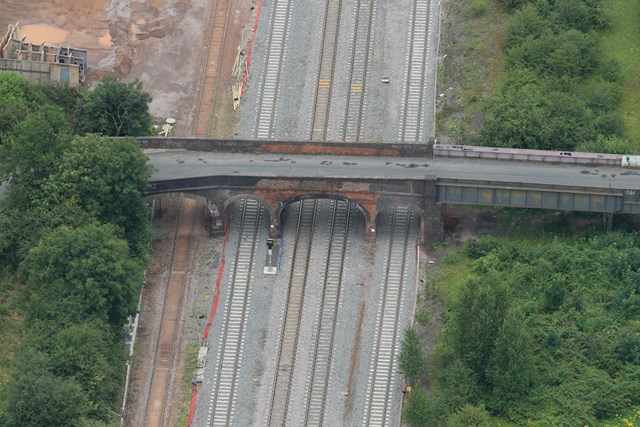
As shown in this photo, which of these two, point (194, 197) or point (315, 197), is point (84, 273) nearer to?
point (194, 197)

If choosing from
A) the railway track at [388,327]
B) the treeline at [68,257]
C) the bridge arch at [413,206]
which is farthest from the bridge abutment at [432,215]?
the treeline at [68,257]

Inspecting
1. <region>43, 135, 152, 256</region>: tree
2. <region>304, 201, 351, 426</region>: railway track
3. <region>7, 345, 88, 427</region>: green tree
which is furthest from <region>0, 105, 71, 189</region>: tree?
<region>304, 201, 351, 426</region>: railway track

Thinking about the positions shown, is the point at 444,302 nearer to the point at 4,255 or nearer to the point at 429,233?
the point at 429,233

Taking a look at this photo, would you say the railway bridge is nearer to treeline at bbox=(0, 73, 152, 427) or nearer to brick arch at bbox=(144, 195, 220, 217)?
brick arch at bbox=(144, 195, 220, 217)

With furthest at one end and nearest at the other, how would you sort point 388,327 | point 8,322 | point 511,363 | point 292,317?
point 292,317 < point 388,327 < point 8,322 < point 511,363

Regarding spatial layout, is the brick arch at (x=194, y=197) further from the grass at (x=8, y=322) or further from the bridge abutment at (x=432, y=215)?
the bridge abutment at (x=432, y=215)

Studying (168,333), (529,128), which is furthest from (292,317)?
(529,128)

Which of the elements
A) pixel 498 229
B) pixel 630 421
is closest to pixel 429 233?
pixel 498 229
